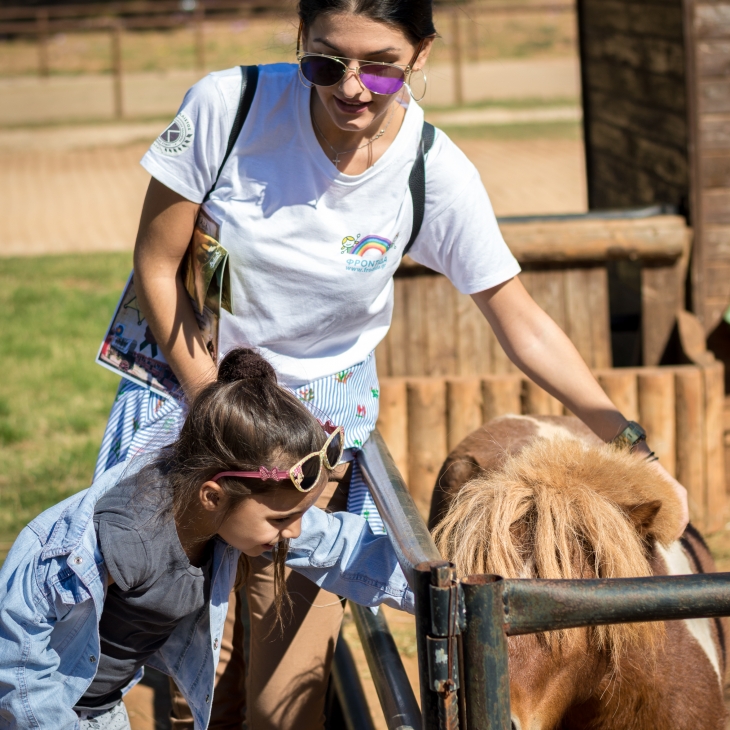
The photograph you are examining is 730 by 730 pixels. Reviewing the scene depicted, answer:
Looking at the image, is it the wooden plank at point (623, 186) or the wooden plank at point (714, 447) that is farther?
the wooden plank at point (623, 186)

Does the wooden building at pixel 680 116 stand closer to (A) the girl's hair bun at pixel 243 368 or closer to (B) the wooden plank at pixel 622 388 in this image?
(B) the wooden plank at pixel 622 388

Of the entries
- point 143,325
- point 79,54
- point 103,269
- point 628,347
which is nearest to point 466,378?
point 628,347

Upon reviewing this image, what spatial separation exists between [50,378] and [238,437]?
502cm

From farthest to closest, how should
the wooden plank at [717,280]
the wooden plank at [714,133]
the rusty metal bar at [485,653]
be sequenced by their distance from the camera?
1. the wooden plank at [717,280]
2. the wooden plank at [714,133]
3. the rusty metal bar at [485,653]

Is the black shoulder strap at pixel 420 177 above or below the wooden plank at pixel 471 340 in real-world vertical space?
above

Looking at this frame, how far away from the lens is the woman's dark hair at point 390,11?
1855 millimetres

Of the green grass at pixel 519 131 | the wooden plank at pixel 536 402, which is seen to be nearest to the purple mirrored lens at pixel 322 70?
the wooden plank at pixel 536 402

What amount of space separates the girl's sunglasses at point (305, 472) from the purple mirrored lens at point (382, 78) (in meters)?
0.67

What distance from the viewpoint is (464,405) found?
13.6 feet

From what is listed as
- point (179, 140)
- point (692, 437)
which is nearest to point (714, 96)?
point (692, 437)

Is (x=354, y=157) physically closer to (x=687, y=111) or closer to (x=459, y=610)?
(x=459, y=610)

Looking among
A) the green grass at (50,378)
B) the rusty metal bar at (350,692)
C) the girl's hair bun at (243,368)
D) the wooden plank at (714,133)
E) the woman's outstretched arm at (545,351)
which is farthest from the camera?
the green grass at (50,378)

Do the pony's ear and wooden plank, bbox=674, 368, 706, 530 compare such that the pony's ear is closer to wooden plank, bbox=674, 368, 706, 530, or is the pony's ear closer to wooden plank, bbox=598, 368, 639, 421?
wooden plank, bbox=598, 368, 639, 421

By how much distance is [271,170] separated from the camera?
6.56 feet
